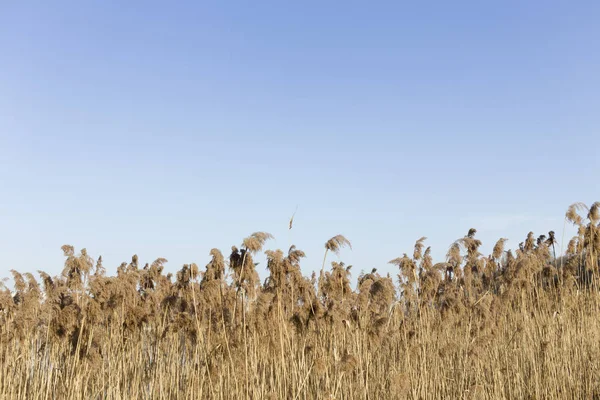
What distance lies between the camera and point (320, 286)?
22.9 feet

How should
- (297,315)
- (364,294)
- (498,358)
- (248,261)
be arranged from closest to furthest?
(248,261) → (297,315) → (364,294) → (498,358)

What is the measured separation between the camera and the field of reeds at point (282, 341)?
534 centimetres

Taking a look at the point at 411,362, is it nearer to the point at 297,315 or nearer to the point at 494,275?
the point at 297,315

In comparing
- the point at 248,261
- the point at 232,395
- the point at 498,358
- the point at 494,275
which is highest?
the point at 494,275

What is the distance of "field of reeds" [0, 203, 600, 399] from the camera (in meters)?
5.34

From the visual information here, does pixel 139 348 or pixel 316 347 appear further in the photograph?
pixel 139 348

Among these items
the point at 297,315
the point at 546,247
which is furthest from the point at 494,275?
the point at 297,315

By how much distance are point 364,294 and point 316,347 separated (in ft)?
2.77

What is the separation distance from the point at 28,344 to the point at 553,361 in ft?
19.7

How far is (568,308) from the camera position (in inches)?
376

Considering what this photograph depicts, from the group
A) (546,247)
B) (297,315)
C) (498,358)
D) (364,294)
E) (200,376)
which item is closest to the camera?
(297,315)

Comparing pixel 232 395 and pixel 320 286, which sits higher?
pixel 320 286

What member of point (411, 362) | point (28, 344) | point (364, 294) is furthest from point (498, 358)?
point (28, 344)

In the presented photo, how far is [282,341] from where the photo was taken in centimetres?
519
